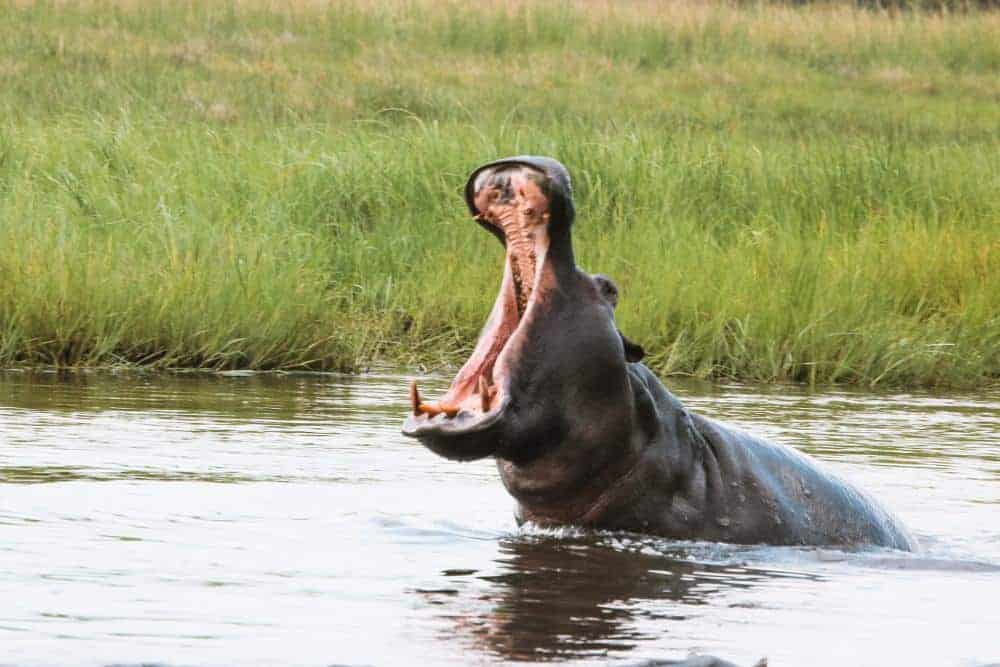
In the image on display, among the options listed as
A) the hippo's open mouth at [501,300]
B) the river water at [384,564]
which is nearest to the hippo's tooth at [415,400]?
the hippo's open mouth at [501,300]

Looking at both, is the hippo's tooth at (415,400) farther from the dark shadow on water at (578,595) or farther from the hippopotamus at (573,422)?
the dark shadow on water at (578,595)

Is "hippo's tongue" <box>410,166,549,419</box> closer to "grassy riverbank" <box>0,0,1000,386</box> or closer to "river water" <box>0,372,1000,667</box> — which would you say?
"river water" <box>0,372,1000,667</box>

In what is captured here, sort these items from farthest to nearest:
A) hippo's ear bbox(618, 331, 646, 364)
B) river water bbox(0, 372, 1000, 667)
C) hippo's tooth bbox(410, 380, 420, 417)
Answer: hippo's ear bbox(618, 331, 646, 364)
hippo's tooth bbox(410, 380, 420, 417)
river water bbox(0, 372, 1000, 667)

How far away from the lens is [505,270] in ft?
11.4

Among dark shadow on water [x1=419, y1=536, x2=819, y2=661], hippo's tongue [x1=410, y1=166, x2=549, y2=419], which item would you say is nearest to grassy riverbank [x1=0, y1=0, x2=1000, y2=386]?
dark shadow on water [x1=419, y1=536, x2=819, y2=661]

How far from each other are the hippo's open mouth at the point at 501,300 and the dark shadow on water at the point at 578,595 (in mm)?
332

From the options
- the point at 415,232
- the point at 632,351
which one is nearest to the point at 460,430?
the point at 632,351

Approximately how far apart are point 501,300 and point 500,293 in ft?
0.40

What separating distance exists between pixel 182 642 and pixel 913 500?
105 inches

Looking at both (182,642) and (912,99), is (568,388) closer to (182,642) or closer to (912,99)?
(182,642)

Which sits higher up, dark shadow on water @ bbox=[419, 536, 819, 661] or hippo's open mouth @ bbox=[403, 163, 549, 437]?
hippo's open mouth @ bbox=[403, 163, 549, 437]

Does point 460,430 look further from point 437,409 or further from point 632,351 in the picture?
point 632,351

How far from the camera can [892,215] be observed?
9.86 meters

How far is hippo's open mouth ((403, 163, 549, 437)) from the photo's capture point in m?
3.36
